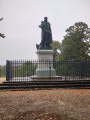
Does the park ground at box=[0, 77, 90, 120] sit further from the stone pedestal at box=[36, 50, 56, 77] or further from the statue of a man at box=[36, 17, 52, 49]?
the statue of a man at box=[36, 17, 52, 49]

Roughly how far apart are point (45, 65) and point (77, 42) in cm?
1841

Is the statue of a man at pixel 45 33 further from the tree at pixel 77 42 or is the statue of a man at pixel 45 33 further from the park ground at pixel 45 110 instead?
the tree at pixel 77 42

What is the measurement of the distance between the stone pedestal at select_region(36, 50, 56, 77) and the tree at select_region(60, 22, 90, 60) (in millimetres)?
15917

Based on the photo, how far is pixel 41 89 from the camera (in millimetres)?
13914

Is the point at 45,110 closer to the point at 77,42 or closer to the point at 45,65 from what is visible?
the point at 45,65

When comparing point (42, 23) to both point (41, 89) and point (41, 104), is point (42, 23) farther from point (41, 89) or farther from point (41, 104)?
point (41, 104)

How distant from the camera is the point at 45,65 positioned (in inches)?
733

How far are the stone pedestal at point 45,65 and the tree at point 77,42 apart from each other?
15917mm

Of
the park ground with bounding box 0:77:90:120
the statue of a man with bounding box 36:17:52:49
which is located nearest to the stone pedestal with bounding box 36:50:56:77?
the statue of a man with bounding box 36:17:52:49

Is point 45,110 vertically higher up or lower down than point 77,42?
lower down

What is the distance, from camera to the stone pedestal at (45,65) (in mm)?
18641

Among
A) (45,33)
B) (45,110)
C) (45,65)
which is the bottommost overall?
(45,110)

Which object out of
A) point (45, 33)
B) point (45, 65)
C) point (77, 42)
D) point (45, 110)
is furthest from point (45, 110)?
point (77, 42)

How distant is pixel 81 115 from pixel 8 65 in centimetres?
1165
